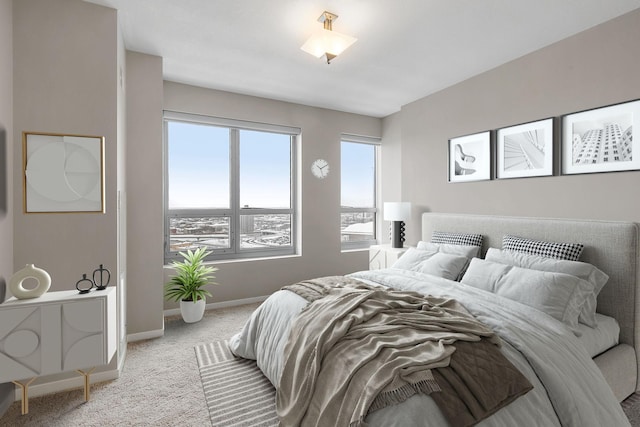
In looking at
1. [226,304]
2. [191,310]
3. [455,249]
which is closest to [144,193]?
[191,310]

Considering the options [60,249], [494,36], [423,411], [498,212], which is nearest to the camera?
[423,411]

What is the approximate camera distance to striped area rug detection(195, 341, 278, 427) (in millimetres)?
1914

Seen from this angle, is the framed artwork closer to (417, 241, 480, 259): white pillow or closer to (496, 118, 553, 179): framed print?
(417, 241, 480, 259): white pillow

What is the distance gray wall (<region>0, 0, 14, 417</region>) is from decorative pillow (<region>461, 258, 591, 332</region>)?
10.8 feet

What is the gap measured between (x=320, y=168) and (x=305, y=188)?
1.28 feet

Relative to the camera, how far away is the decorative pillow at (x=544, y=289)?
78.6 inches

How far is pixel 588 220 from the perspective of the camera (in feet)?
8.09

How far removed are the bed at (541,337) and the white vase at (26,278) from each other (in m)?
1.37

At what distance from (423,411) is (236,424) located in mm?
1192

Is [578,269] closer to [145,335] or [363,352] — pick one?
[363,352]

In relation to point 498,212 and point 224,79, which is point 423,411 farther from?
point 224,79

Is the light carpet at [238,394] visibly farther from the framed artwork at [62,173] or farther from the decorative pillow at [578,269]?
the framed artwork at [62,173]

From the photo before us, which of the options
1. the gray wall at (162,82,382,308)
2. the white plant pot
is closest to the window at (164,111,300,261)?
the gray wall at (162,82,382,308)

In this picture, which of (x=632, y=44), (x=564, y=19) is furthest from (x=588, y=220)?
(x=564, y=19)
